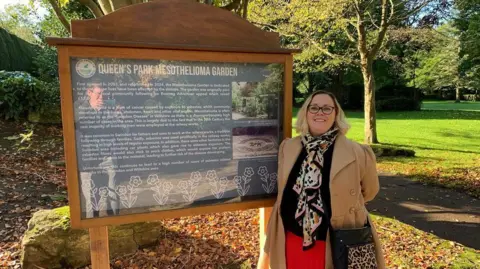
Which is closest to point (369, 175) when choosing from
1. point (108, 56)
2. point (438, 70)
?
point (108, 56)

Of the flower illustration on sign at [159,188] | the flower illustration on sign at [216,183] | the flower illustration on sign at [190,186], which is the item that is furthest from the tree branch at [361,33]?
the flower illustration on sign at [159,188]

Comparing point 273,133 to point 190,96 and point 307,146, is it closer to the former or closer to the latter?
point 307,146

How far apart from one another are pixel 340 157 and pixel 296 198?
426 millimetres

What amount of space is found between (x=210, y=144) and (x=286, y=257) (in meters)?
0.99

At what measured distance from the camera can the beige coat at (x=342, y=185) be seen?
251cm

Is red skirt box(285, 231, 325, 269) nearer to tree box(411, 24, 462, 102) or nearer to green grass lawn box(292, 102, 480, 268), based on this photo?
green grass lawn box(292, 102, 480, 268)

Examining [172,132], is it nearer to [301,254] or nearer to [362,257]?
[301,254]

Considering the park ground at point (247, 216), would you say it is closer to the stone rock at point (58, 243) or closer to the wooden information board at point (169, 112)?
the stone rock at point (58, 243)

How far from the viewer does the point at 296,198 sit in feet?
8.65

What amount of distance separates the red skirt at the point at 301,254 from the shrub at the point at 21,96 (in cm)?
1099

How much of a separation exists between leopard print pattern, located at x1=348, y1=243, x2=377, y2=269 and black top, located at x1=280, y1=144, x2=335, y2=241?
0.68 ft

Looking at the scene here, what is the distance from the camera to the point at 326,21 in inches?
530

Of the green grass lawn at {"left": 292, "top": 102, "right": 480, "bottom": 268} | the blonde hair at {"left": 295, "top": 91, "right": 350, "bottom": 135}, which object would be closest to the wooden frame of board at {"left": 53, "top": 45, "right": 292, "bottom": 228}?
the blonde hair at {"left": 295, "top": 91, "right": 350, "bottom": 135}

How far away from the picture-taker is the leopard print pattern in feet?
8.06
